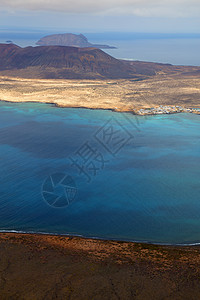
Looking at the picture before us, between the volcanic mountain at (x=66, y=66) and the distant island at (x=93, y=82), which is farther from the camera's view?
the volcanic mountain at (x=66, y=66)

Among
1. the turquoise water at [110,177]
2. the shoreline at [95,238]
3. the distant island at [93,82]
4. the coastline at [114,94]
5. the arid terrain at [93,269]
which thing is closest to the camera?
the arid terrain at [93,269]

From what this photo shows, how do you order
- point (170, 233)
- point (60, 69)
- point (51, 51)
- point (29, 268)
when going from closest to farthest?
point (29, 268) → point (170, 233) → point (60, 69) → point (51, 51)

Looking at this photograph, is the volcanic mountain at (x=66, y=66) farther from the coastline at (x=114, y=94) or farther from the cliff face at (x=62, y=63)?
the coastline at (x=114, y=94)

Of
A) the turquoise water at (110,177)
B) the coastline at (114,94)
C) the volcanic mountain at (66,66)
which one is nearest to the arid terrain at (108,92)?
the coastline at (114,94)

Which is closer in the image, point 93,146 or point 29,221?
point 29,221

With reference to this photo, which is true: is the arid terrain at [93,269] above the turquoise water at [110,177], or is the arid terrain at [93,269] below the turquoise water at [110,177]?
below

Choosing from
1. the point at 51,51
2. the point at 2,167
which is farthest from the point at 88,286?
the point at 51,51

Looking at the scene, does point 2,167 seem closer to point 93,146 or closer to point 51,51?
point 93,146

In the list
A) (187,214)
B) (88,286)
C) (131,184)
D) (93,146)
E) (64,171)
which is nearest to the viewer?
(88,286)
